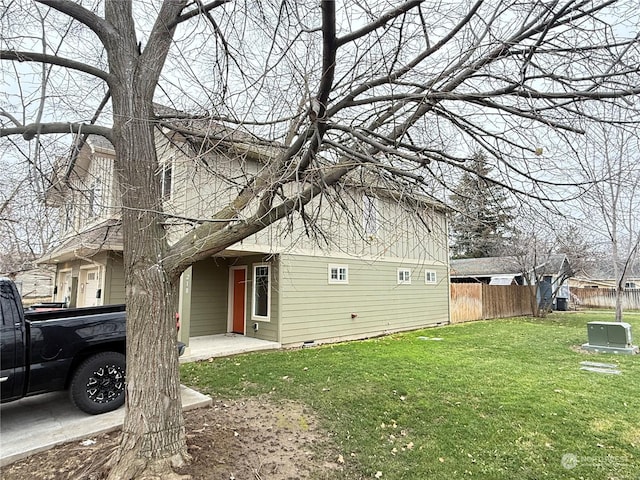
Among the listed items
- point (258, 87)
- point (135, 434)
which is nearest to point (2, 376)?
point (135, 434)

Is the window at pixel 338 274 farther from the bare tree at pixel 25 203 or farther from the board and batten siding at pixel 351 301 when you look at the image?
the bare tree at pixel 25 203

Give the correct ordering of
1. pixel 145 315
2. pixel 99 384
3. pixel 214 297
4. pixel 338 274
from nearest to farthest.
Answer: pixel 145 315
pixel 99 384
pixel 214 297
pixel 338 274

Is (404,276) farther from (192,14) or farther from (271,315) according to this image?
(192,14)

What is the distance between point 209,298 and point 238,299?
0.84 meters

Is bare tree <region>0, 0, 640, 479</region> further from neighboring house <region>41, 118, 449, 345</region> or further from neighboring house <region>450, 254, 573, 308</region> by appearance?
neighboring house <region>450, 254, 573, 308</region>

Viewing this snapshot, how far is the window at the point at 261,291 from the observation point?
995 cm

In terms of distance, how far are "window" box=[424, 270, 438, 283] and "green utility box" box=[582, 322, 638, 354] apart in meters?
5.96

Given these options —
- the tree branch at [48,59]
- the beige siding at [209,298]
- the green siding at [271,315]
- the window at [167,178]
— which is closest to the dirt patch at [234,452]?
the window at [167,178]

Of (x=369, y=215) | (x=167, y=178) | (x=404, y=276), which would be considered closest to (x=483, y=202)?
(x=369, y=215)

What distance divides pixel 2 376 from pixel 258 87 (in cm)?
423

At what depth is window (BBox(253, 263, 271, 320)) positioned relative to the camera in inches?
392

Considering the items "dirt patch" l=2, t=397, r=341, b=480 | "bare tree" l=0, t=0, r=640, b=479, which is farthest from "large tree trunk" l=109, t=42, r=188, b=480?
"dirt patch" l=2, t=397, r=341, b=480

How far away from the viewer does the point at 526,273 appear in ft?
59.9

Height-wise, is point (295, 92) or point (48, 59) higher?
point (48, 59)
